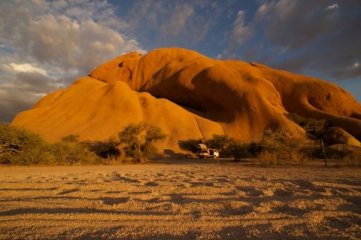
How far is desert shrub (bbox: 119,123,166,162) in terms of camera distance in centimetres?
2962

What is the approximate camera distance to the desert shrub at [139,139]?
2962 cm

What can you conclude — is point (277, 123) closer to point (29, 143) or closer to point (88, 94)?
A: point (88, 94)

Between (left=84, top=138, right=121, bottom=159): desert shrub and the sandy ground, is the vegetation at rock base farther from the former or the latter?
the sandy ground

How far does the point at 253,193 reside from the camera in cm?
702

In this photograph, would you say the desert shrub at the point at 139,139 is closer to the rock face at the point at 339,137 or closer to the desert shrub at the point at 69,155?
the desert shrub at the point at 69,155

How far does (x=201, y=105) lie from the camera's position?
54.6 m

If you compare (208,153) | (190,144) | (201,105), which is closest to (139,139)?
(208,153)

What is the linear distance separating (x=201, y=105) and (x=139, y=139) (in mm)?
25664

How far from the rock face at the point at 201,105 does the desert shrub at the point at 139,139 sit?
27.3 feet

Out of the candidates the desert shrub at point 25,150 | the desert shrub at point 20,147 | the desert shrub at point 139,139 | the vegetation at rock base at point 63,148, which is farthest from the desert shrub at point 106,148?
the desert shrub at point 20,147

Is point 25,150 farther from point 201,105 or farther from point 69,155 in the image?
point 201,105

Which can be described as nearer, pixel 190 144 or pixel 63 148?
pixel 63 148

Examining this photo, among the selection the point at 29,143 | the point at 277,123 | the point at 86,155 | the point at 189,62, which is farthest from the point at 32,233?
the point at 189,62

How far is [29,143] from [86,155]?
468 centimetres
